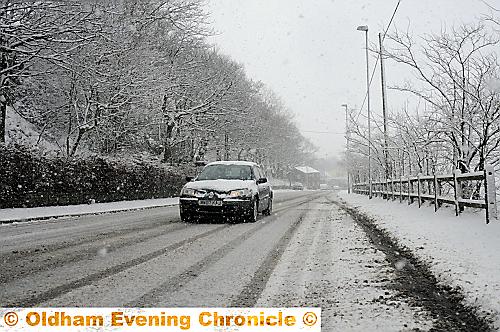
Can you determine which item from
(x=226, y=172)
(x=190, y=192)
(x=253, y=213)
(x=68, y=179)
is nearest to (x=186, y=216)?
(x=190, y=192)

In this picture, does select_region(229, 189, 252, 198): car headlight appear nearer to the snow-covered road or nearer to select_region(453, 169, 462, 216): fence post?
the snow-covered road

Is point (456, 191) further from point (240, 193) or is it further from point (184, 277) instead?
point (184, 277)

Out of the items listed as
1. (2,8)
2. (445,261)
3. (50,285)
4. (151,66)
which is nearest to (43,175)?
(2,8)

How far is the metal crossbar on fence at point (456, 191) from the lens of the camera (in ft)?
28.1

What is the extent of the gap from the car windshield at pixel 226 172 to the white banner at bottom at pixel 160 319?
9058 millimetres

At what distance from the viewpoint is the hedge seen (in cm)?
1592

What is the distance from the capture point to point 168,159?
33156mm

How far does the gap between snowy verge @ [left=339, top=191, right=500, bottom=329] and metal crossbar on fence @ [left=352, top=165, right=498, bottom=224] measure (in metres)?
0.30

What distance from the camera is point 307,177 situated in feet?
414

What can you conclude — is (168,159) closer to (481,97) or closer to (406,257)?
(481,97)

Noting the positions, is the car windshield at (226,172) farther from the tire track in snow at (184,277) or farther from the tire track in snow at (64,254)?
the tire track in snow at (184,277)

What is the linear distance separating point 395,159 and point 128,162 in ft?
41.4

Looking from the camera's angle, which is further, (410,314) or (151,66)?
(151,66)

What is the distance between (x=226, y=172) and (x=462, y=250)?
25.5 ft
